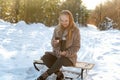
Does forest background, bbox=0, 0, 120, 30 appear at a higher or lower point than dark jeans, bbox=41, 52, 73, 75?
lower

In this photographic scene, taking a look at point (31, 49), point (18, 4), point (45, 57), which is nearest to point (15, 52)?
point (31, 49)

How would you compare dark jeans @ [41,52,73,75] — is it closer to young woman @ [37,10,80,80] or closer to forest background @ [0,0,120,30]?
young woman @ [37,10,80,80]

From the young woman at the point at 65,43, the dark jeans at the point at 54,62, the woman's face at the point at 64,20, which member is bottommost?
the dark jeans at the point at 54,62

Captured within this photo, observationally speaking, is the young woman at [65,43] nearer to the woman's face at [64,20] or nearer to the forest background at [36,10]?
the woman's face at [64,20]

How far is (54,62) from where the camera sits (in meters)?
5.75

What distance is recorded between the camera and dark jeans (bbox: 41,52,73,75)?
5488mm

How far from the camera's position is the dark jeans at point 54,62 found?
5488 mm

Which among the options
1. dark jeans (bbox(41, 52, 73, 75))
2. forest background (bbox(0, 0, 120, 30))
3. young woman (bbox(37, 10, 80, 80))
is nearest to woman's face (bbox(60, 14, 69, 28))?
young woman (bbox(37, 10, 80, 80))

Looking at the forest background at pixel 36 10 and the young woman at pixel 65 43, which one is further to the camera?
the forest background at pixel 36 10

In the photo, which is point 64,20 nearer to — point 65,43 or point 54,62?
point 65,43

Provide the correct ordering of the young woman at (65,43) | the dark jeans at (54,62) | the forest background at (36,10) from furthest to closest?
the forest background at (36,10) < the young woman at (65,43) < the dark jeans at (54,62)

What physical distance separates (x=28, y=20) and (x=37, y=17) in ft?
2.84

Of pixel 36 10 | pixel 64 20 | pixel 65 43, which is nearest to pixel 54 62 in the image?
pixel 65 43

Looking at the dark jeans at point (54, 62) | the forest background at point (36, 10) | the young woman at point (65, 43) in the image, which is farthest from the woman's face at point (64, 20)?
the forest background at point (36, 10)
